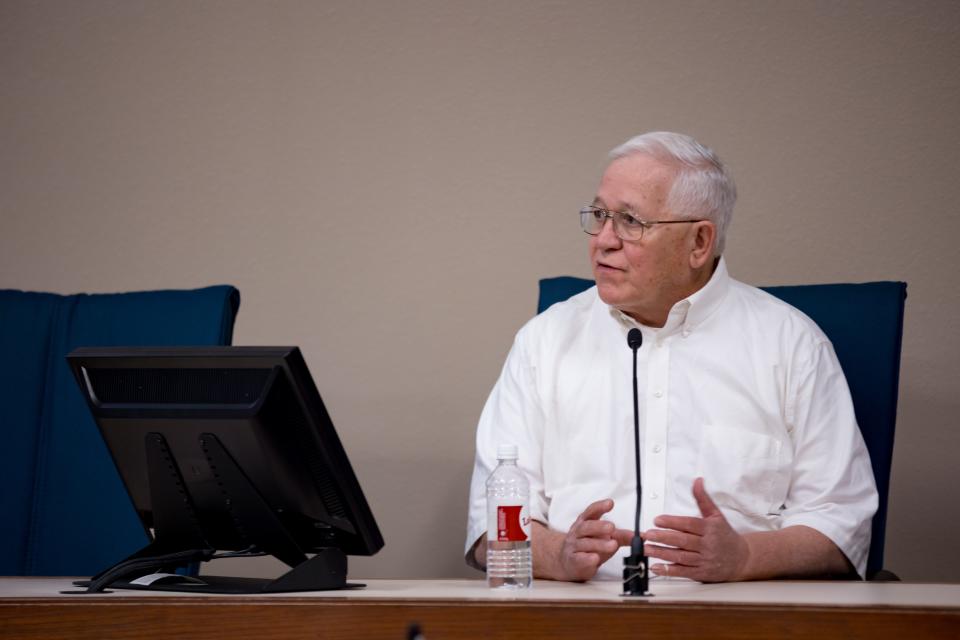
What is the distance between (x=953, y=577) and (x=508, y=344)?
120 cm

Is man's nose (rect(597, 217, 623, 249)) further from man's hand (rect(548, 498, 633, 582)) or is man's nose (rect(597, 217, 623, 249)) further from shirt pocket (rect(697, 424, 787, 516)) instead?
man's hand (rect(548, 498, 633, 582))

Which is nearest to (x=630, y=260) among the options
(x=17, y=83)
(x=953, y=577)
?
(x=953, y=577)

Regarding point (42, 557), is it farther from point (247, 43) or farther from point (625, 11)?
point (625, 11)

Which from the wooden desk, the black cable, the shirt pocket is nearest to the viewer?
the wooden desk

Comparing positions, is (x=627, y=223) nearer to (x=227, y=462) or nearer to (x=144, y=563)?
(x=227, y=462)

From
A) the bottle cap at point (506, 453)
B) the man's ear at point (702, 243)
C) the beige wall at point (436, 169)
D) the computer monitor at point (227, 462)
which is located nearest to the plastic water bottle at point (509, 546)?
the bottle cap at point (506, 453)

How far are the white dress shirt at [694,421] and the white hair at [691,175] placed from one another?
137 millimetres

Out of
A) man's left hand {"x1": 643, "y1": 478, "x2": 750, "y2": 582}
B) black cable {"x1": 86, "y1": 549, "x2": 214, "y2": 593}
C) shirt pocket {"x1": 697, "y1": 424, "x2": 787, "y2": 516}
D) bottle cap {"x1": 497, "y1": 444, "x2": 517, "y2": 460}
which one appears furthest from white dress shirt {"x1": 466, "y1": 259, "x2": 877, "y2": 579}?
black cable {"x1": 86, "y1": 549, "x2": 214, "y2": 593}

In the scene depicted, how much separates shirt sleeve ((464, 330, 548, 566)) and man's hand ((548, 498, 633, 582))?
0.36 m

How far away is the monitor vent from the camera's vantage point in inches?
59.7

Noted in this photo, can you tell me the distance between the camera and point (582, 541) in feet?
5.66

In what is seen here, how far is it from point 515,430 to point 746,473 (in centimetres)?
45

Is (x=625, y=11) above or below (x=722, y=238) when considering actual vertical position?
above

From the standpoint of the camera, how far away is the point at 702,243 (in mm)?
2217
